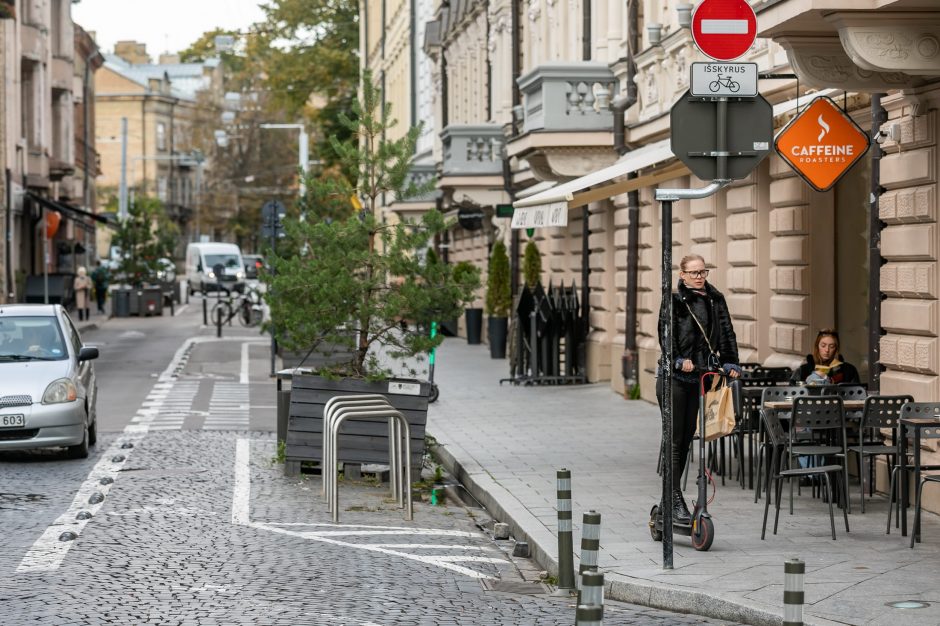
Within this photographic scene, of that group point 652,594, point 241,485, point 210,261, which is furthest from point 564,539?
point 210,261

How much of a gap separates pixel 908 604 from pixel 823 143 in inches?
226

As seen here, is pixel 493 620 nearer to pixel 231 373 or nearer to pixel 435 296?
pixel 435 296

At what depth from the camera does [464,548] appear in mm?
11586

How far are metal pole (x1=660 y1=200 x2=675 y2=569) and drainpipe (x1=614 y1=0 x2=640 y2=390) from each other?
43.7 ft

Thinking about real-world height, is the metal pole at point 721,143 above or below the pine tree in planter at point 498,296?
above

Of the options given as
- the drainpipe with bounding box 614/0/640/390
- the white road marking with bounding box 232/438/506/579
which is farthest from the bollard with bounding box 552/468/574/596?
the drainpipe with bounding box 614/0/640/390

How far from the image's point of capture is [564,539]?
9633 mm

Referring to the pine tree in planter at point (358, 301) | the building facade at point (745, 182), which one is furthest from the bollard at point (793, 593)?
the pine tree in planter at point (358, 301)

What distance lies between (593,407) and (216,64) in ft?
355

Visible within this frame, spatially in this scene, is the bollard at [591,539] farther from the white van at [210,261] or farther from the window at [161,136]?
the window at [161,136]

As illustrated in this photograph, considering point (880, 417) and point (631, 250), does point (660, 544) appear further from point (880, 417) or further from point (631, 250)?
point (631, 250)

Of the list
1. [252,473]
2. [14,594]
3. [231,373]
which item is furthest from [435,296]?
[231,373]

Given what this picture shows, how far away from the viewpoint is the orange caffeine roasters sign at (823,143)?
45.0 feet

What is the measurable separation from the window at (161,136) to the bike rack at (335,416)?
110949 millimetres
